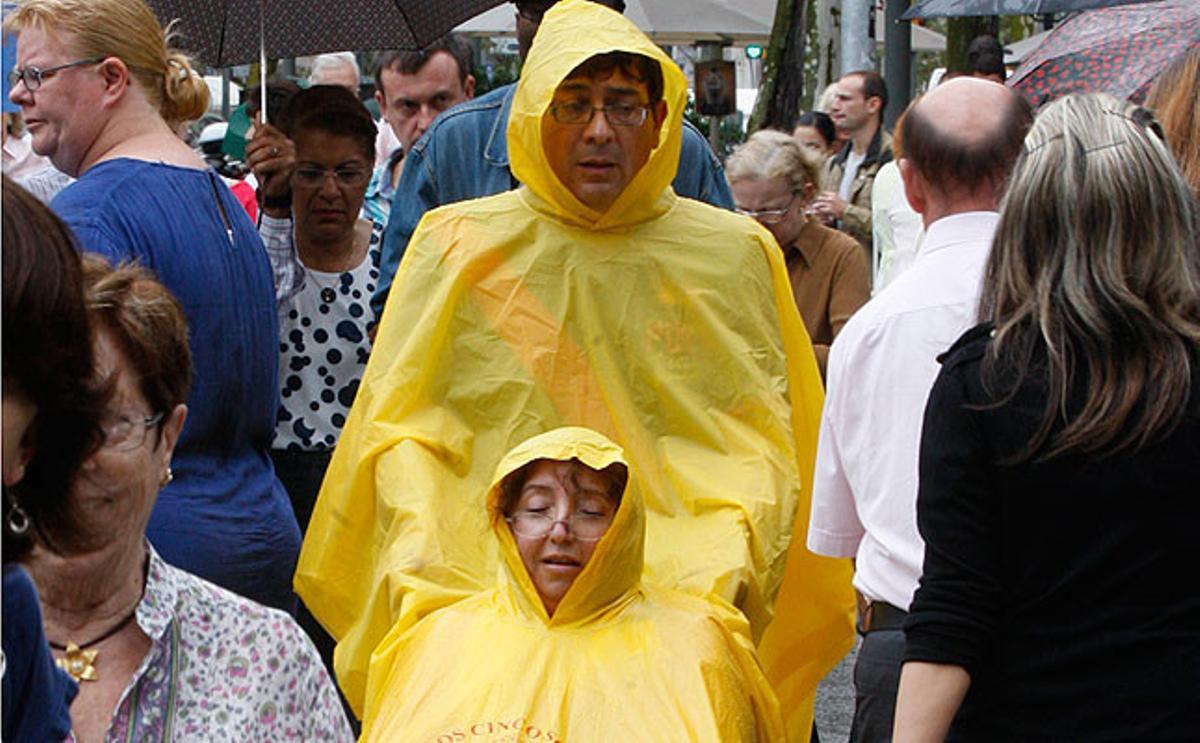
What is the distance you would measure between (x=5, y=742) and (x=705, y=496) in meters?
3.00

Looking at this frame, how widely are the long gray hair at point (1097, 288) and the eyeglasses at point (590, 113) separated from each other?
2.08 meters

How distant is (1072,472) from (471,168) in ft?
10.6

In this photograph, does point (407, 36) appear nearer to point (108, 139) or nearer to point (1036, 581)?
point (108, 139)

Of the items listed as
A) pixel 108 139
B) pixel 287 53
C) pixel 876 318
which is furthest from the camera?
pixel 287 53

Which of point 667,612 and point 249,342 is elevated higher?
point 249,342

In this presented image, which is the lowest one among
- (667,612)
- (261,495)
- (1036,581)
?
(667,612)

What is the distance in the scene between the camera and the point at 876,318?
4.14 meters

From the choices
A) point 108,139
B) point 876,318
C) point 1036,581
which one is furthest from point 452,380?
point 1036,581

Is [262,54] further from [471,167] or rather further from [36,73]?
[36,73]

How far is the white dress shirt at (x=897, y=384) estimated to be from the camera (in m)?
4.07

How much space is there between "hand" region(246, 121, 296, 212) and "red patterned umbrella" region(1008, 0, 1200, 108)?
6.68 feet

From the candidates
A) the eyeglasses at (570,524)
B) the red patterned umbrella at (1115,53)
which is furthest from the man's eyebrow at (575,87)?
the red patterned umbrella at (1115,53)

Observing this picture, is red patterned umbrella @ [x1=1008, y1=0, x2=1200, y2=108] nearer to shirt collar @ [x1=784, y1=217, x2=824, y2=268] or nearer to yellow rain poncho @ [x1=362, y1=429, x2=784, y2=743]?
shirt collar @ [x1=784, y1=217, x2=824, y2=268]

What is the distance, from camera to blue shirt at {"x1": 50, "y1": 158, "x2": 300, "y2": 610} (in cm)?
441
